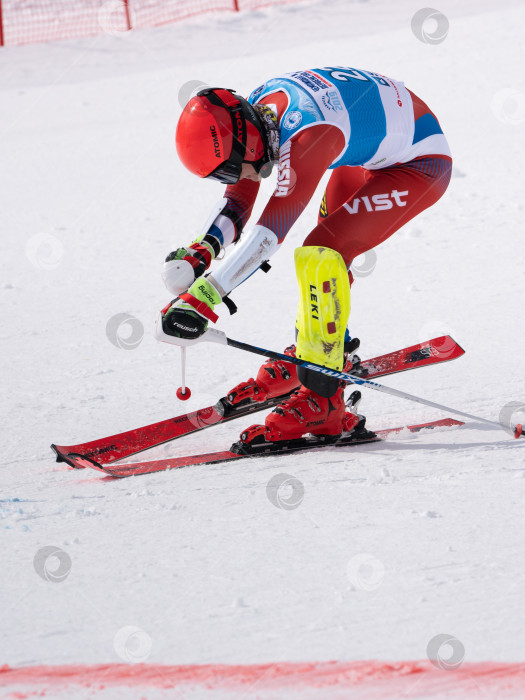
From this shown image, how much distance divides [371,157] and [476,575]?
2.05m

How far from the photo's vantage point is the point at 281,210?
3520mm

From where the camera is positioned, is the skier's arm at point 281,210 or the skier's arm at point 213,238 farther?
the skier's arm at point 213,238

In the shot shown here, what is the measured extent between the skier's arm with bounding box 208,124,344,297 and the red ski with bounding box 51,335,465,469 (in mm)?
1001

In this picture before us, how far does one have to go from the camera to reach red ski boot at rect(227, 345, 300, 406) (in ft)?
14.6

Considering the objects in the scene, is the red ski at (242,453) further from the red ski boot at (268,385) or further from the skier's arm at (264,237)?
the skier's arm at (264,237)

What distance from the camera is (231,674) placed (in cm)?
238

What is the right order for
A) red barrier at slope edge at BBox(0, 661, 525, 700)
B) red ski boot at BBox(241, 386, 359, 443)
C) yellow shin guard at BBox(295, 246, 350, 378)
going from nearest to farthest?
red barrier at slope edge at BBox(0, 661, 525, 700) < yellow shin guard at BBox(295, 246, 350, 378) < red ski boot at BBox(241, 386, 359, 443)

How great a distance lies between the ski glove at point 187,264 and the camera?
387 cm

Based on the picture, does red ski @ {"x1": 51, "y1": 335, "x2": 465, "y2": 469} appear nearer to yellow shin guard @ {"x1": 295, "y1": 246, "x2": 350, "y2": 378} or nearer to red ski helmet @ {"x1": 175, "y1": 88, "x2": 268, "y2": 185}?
yellow shin guard @ {"x1": 295, "y1": 246, "x2": 350, "y2": 378}

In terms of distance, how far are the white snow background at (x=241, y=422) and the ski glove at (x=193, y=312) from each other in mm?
681

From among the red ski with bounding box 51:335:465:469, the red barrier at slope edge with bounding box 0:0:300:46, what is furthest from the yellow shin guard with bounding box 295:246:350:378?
the red barrier at slope edge with bounding box 0:0:300:46

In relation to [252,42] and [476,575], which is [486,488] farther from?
[252,42]

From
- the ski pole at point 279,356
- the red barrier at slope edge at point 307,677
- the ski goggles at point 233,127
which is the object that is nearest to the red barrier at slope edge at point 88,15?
the ski goggles at point 233,127

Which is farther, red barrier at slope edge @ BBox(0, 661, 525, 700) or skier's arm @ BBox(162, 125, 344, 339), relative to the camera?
skier's arm @ BBox(162, 125, 344, 339)
